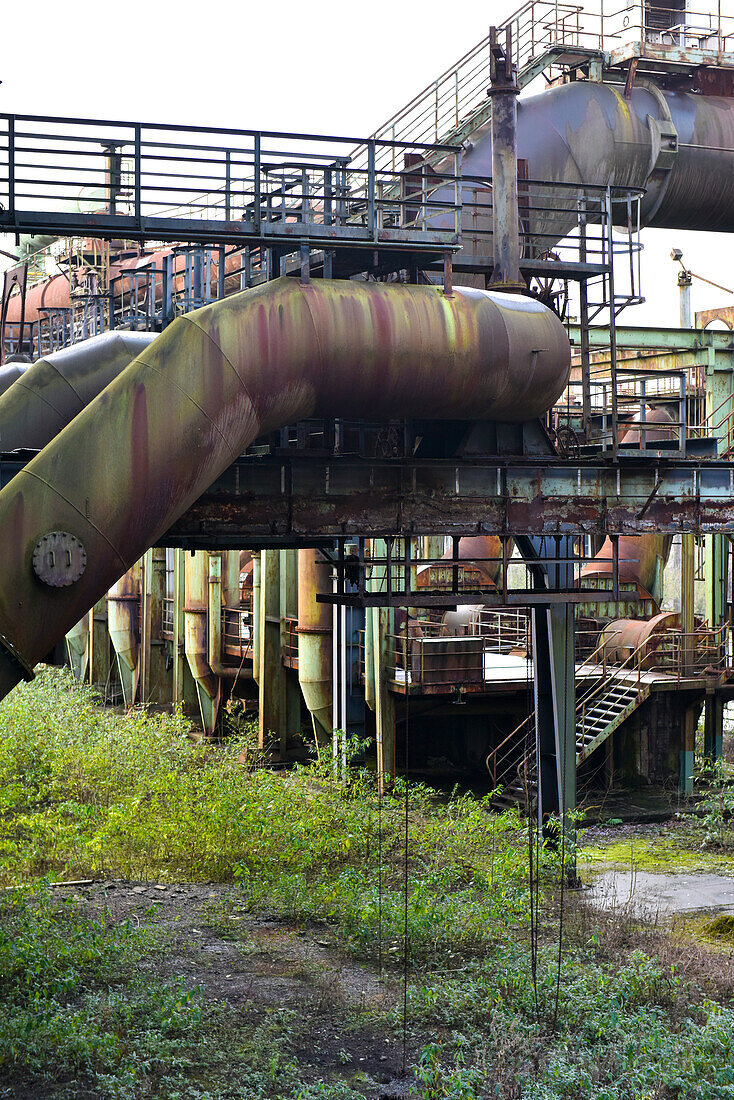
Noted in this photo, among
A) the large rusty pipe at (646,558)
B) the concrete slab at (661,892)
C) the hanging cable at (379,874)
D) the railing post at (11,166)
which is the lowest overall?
the concrete slab at (661,892)

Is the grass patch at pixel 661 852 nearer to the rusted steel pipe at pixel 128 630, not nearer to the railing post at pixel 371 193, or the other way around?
the railing post at pixel 371 193

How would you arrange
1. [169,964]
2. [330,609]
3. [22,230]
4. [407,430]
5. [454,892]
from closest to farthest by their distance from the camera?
[22,230] < [169,964] < [407,430] < [454,892] < [330,609]

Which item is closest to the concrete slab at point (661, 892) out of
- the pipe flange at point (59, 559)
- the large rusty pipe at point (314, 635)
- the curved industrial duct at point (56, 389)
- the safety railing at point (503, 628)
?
the large rusty pipe at point (314, 635)

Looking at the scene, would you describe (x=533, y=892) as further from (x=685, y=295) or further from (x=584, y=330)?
(x=685, y=295)

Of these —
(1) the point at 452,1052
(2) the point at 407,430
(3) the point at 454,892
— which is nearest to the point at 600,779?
(3) the point at 454,892

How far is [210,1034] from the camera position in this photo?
26.4 ft

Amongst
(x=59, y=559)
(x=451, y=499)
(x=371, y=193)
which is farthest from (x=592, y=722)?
(x=59, y=559)

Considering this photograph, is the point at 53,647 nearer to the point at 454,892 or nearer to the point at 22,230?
the point at 22,230

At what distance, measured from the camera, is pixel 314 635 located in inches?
763

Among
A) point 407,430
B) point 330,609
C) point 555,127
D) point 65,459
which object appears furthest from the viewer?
point 330,609

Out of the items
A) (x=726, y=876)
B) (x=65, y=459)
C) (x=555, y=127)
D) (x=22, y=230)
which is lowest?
(x=726, y=876)

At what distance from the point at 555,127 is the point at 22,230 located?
804 cm

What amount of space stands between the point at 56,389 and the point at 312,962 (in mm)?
5590

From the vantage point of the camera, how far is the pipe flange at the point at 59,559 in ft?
24.6
